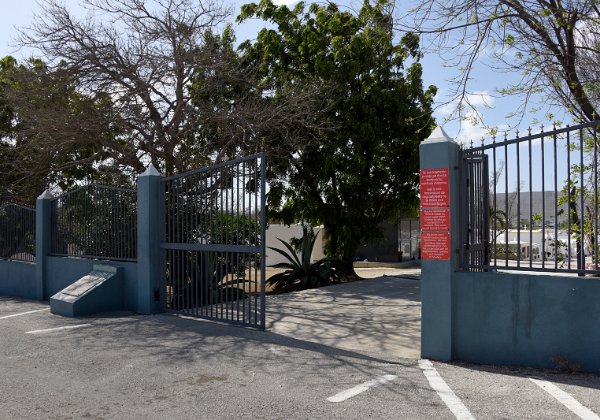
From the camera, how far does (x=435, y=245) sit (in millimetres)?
7039

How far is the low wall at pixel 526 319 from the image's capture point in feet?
20.3

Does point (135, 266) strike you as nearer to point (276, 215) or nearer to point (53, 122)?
point (53, 122)

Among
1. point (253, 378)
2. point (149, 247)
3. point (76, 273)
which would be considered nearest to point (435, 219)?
point (253, 378)

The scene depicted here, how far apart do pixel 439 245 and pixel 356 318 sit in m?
3.61

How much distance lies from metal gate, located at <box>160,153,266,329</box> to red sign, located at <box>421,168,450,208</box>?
108 inches

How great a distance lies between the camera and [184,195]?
10.2 m

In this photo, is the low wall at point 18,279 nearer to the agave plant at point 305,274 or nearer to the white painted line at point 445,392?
the agave plant at point 305,274

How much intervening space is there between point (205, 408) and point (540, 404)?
3092mm

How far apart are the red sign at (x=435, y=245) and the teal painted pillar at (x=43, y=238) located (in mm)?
9761

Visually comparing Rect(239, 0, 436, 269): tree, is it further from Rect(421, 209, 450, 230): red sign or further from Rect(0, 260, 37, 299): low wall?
Rect(421, 209, 450, 230): red sign

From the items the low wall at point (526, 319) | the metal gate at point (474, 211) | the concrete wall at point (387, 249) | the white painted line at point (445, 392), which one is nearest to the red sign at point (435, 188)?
the metal gate at point (474, 211)

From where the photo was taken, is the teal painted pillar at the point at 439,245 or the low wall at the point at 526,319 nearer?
the low wall at the point at 526,319

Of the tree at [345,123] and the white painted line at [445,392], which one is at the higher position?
the tree at [345,123]

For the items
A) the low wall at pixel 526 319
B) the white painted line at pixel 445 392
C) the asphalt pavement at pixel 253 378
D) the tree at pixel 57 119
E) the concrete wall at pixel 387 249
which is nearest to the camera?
the white painted line at pixel 445 392
